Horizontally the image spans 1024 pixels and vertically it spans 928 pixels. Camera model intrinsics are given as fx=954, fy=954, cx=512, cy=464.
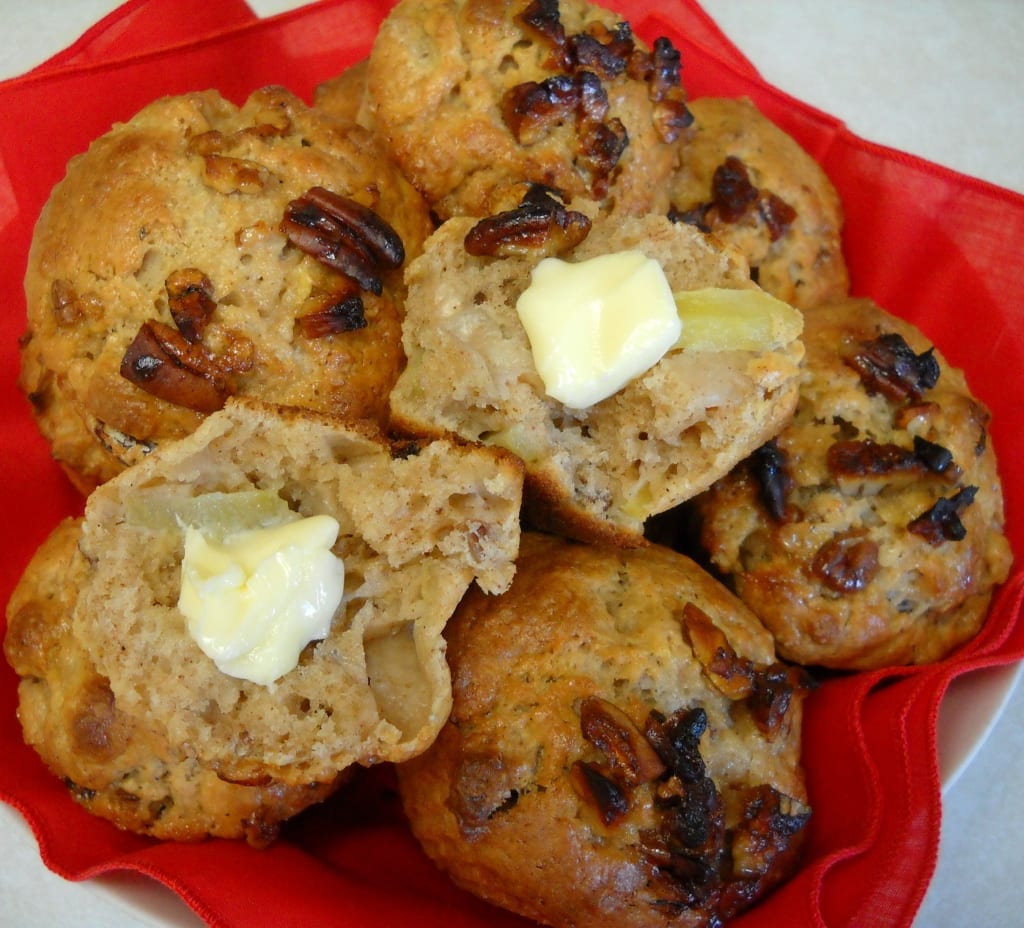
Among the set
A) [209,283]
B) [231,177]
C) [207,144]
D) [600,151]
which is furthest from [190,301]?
[600,151]

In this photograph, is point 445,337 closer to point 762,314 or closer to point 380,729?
point 762,314

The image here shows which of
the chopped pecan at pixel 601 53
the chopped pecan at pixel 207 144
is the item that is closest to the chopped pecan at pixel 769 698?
the chopped pecan at pixel 601 53

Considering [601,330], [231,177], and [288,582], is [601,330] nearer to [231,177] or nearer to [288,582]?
[288,582]

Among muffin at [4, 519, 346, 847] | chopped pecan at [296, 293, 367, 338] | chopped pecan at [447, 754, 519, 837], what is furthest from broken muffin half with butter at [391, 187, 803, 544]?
muffin at [4, 519, 346, 847]

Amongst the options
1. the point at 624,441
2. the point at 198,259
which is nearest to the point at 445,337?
the point at 624,441

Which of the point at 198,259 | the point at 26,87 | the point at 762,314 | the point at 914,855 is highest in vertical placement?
the point at 26,87
